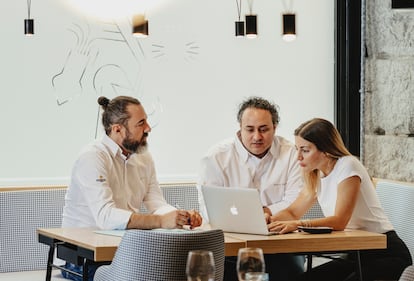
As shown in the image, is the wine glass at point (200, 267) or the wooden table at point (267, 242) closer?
the wine glass at point (200, 267)

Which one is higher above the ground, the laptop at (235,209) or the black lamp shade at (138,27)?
the black lamp shade at (138,27)

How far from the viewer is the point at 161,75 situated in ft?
23.0

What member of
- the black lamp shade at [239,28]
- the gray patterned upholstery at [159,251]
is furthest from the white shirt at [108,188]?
the black lamp shade at [239,28]

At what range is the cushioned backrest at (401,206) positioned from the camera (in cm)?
584

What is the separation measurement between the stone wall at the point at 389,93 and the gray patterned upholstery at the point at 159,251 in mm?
3180

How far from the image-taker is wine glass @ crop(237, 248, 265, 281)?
3.01 m

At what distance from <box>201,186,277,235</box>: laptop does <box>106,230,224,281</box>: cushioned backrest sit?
2.23ft

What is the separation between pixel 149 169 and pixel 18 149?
121cm

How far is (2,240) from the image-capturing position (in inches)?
231

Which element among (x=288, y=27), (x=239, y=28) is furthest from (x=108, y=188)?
(x=239, y=28)

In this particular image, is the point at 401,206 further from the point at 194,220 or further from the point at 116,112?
the point at 116,112

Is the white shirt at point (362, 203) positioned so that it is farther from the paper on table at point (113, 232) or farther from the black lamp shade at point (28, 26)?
the black lamp shade at point (28, 26)

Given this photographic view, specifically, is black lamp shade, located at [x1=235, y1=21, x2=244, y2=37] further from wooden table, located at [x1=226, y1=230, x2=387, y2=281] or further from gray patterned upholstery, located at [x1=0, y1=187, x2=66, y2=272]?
wooden table, located at [x1=226, y1=230, x2=387, y2=281]

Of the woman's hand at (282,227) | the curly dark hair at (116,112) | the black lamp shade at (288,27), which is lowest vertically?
the woman's hand at (282,227)
